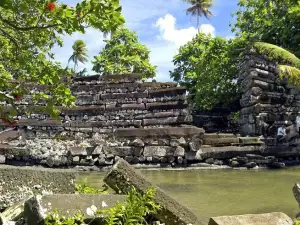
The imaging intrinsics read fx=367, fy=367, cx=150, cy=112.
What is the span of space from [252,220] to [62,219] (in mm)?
1626

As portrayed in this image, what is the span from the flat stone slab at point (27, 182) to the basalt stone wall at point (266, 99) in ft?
31.3

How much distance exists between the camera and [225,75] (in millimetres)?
17547

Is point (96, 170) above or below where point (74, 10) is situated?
below

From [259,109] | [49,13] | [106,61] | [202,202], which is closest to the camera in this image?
[49,13]

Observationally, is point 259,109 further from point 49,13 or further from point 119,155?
point 49,13

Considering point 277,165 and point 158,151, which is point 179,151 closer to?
point 158,151

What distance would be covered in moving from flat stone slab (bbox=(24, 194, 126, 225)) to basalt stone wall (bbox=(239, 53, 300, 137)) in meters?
9.91

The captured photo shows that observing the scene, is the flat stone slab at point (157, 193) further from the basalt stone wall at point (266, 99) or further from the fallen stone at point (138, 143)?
the basalt stone wall at point (266, 99)

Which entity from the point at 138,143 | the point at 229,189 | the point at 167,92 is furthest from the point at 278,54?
the point at 229,189

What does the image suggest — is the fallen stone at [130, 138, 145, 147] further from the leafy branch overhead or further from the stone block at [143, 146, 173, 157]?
the leafy branch overhead

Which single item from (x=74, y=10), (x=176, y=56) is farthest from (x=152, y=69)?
(x=74, y=10)

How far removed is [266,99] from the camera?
12242 mm

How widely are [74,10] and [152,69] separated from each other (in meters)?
A: 30.9

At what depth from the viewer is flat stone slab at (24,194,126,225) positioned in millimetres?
2346
